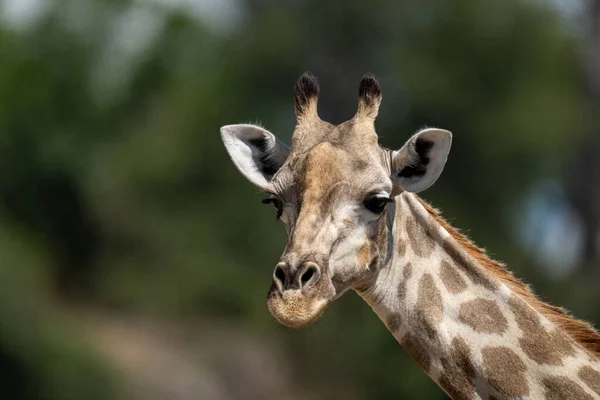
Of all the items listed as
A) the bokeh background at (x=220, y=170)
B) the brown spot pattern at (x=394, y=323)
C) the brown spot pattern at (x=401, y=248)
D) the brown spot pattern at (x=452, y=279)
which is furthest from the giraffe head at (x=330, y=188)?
the bokeh background at (x=220, y=170)

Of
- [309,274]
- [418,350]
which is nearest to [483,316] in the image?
[418,350]

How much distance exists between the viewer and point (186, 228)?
4428cm

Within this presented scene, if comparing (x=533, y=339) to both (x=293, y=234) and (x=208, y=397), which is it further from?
(x=208, y=397)

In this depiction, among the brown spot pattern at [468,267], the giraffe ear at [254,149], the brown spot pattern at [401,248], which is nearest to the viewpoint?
the brown spot pattern at [468,267]

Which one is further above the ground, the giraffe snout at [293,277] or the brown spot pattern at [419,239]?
the brown spot pattern at [419,239]

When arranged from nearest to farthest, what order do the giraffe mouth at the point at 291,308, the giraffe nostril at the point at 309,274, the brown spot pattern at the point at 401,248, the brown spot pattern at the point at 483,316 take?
the giraffe mouth at the point at 291,308 < the giraffe nostril at the point at 309,274 < the brown spot pattern at the point at 483,316 < the brown spot pattern at the point at 401,248

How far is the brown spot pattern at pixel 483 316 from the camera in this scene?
8.57 m

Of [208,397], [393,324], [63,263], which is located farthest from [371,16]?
[393,324]

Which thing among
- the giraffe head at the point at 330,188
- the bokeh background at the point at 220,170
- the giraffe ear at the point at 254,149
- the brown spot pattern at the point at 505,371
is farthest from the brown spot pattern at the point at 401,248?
the bokeh background at the point at 220,170

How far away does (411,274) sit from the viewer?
8812mm

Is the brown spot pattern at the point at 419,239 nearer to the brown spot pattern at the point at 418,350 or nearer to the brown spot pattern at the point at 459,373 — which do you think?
the brown spot pattern at the point at 418,350

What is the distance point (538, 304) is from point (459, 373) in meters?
0.72

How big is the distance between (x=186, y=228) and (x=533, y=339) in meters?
36.1

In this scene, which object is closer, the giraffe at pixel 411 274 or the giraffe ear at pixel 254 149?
the giraffe at pixel 411 274
